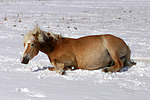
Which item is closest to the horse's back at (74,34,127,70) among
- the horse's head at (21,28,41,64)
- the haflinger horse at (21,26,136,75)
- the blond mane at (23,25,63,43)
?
the haflinger horse at (21,26,136,75)

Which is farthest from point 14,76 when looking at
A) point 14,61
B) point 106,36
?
point 106,36

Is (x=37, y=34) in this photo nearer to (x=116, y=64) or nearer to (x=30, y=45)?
(x=30, y=45)

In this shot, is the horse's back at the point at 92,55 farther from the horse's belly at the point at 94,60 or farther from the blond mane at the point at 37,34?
the blond mane at the point at 37,34

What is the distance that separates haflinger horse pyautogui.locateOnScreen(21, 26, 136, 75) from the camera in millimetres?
5504

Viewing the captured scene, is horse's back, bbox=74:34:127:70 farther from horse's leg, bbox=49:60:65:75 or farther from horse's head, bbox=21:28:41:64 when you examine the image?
horse's head, bbox=21:28:41:64

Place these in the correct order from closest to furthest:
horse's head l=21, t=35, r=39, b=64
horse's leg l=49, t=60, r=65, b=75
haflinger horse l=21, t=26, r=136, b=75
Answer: horse's head l=21, t=35, r=39, b=64 < horse's leg l=49, t=60, r=65, b=75 < haflinger horse l=21, t=26, r=136, b=75

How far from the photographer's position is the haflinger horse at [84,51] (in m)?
5.50

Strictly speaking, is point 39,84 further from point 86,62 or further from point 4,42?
point 4,42

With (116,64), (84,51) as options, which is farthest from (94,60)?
(116,64)

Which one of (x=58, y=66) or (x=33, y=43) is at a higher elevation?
(x=33, y=43)

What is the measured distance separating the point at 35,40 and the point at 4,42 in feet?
15.3

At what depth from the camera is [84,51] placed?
5645 millimetres

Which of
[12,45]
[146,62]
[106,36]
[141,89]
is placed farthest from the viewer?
[12,45]

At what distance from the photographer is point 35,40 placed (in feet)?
17.5
